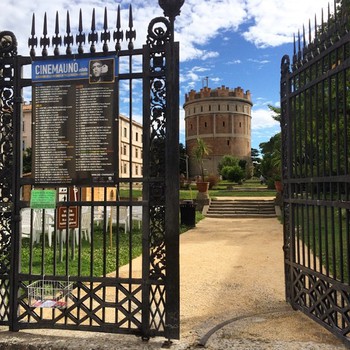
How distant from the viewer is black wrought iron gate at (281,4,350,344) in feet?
11.8

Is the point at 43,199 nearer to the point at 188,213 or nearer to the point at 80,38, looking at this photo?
the point at 80,38

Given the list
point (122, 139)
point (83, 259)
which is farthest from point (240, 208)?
point (122, 139)

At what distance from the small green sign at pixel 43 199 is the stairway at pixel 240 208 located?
16938 millimetres

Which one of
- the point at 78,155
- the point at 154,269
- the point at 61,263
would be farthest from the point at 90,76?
the point at 61,263

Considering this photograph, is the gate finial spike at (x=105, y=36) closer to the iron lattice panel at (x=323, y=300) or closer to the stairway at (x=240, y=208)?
the iron lattice panel at (x=323, y=300)

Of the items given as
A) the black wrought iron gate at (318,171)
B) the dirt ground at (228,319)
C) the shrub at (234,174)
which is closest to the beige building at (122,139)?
the dirt ground at (228,319)

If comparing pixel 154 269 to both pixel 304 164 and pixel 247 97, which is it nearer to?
pixel 304 164

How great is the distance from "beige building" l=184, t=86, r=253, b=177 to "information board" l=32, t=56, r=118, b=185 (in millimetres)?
60289

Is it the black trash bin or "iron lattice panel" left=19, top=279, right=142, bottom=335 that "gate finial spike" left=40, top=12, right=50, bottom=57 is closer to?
"iron lattice panel" left=19, top=279, right=142, bottom=335

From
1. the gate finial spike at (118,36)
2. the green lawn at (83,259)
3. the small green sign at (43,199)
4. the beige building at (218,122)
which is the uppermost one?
the beige building at (218,122)

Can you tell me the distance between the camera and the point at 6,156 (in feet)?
13.2

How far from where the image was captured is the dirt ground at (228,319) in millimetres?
3545

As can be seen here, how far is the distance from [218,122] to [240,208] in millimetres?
45255

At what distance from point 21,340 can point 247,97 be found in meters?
68.3
